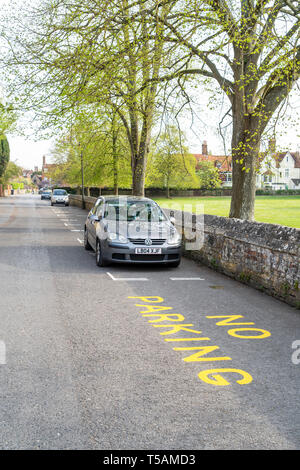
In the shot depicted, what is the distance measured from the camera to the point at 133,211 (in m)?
12.0

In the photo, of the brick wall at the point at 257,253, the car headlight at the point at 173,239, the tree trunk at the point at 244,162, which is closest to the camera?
the brick wall at the point at 257,253

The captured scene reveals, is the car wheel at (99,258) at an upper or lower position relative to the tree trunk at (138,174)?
lower

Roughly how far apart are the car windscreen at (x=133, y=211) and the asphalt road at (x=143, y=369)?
2.99 meters

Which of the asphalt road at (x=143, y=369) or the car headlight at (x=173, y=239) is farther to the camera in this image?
the car headlight at (x=173, y=239)

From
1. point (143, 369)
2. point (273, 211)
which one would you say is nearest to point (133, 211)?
point (143, 369)


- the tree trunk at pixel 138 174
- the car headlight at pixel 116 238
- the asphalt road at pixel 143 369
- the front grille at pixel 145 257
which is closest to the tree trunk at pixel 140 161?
the tree trunk at pixel 138 174

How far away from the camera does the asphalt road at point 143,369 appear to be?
11.0ft

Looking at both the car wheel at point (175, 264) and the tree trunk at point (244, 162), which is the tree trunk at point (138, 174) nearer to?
the tree trunk at point (244, 162)

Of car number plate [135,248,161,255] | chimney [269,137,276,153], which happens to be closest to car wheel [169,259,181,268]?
car number plate [135,248,161,255]

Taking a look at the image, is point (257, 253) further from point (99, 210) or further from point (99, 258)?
point (99, 210)

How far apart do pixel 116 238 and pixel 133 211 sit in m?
1.61

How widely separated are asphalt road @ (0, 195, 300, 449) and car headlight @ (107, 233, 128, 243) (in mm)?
1711

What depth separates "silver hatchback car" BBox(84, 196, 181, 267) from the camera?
34.6 feet

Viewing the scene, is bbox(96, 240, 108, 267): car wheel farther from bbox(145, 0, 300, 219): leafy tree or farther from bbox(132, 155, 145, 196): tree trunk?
bbox(132, 155, 145, 196): tree trunk
